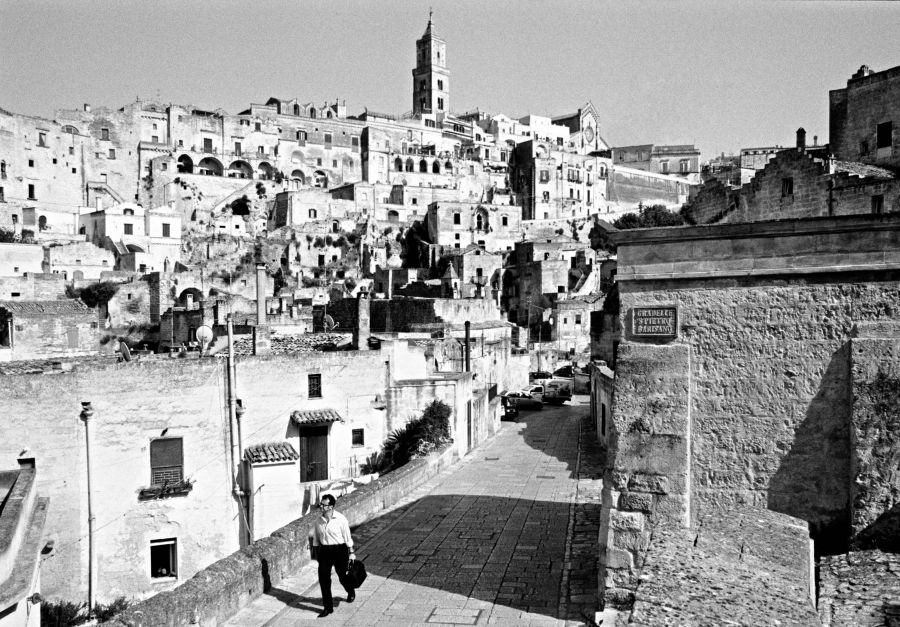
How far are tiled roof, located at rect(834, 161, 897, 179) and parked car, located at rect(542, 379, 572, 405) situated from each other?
907 inches

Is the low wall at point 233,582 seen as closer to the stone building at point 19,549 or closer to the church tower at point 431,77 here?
the stone building at point 19,549

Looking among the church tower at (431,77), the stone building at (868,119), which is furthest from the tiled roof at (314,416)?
the church tower at (431,77)

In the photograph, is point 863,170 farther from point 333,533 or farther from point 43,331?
point 43,331

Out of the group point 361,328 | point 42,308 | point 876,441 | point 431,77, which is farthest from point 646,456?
point 431,77

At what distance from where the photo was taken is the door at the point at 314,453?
68.5ft

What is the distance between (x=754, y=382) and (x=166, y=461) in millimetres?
15108

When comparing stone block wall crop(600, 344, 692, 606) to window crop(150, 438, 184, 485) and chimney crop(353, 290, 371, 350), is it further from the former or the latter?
chimney crop(353, 290, 371, 350)

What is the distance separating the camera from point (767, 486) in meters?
7.86

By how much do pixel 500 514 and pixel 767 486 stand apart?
617 cm

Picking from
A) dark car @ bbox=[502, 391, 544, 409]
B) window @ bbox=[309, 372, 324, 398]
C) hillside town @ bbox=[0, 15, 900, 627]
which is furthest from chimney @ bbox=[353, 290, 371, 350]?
dark car @ bbox=[502, 391, 544, 409]

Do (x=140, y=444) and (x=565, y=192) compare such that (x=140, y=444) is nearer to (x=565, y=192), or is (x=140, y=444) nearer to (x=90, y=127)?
(x=90, y=127)

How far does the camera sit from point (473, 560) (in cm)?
1043

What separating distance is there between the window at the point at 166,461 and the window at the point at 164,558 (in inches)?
55.4

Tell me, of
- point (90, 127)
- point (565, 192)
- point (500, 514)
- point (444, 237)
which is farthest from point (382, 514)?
point (565, 192)
